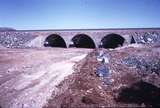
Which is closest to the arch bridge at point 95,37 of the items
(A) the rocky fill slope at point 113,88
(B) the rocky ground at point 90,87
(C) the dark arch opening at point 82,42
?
(C) the dark arch opening at point 82,42

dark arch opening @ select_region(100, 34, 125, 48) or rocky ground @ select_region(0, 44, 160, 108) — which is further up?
dark arch opening @ select_region(100, 34, 125, 48)

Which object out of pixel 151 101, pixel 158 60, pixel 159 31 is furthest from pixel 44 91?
pixel 159 31

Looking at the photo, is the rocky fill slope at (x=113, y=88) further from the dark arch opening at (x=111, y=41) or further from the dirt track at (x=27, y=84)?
the dark arch opening at (x=111, y=41)

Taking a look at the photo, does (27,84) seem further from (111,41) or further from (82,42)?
(82,42)

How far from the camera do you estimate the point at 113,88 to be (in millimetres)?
11102

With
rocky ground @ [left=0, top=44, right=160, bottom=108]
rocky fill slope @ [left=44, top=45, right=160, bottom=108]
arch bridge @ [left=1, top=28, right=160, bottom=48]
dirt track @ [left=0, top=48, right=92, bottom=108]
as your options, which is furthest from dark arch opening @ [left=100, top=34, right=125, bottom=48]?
rocky fill slope @ [left=44, top=45, right=160, bottom=108]

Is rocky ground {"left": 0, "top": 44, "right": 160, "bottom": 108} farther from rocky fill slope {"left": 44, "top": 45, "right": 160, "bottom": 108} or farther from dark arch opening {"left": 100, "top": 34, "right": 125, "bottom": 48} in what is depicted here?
dark arch opening {"left": 100, "top": 34, "right": 125, "bottom": 48}

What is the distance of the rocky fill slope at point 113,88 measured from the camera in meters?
9.53

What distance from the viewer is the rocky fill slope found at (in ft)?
31.3

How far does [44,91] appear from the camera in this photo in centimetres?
1173

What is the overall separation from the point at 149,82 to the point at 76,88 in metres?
3.78

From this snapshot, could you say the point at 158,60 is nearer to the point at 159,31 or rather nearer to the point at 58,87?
the point at 58,87

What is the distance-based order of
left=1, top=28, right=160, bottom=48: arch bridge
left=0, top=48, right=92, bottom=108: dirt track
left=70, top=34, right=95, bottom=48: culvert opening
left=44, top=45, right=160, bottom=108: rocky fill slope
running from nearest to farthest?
left=44, top=45, right=160, bottom=108: rocky fill slope → left=0, top=48, right=92, bottom=108: dirt track → left=1, top=28, right=160, bottom=48: arch bridge → left=70, top=34, right=95, bottom=48: culvert opening

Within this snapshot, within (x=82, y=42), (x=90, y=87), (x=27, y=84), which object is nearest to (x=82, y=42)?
(x=82, y=42)
